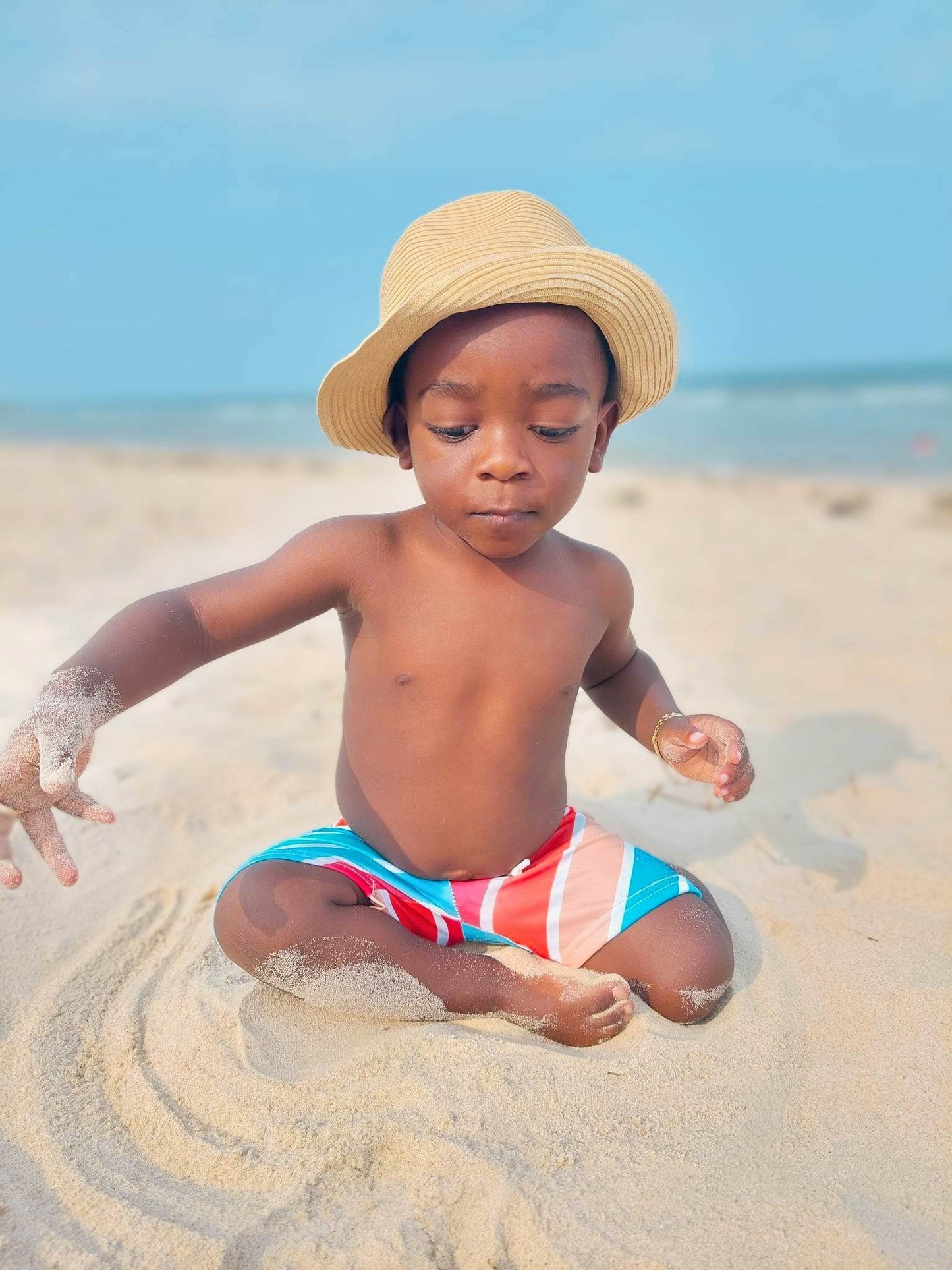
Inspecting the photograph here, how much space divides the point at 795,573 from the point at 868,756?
Result: 3.14 metres

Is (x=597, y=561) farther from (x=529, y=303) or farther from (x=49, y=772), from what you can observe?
(x=49, y=772)

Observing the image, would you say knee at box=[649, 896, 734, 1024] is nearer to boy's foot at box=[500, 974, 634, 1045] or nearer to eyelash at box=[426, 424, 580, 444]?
boy's foot at box=[500, 974, 634, 1045]

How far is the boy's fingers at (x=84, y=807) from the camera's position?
1.61 m

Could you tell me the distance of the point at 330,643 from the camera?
4562 mm

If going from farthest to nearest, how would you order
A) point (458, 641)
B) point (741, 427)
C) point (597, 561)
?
point (741, 427) → point (597, 561) → point (458, 641)

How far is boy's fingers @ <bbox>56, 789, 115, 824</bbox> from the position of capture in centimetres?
161

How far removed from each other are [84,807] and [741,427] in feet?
70.1

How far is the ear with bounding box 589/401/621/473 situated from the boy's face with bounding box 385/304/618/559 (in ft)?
0.50

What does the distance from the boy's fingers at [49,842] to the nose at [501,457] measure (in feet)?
3.16

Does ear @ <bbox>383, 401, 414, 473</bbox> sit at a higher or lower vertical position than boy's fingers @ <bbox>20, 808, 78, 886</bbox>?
higher

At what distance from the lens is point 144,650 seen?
187 centimetres

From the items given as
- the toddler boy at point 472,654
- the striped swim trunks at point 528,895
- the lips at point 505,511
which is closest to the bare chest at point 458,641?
the toddler boy at point 472,654

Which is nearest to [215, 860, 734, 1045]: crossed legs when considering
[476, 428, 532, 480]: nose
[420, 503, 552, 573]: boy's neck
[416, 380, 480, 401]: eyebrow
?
[420, 503, 552, 573]: boy's neck

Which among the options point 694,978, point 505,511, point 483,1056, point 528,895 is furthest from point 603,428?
point 483,1056
